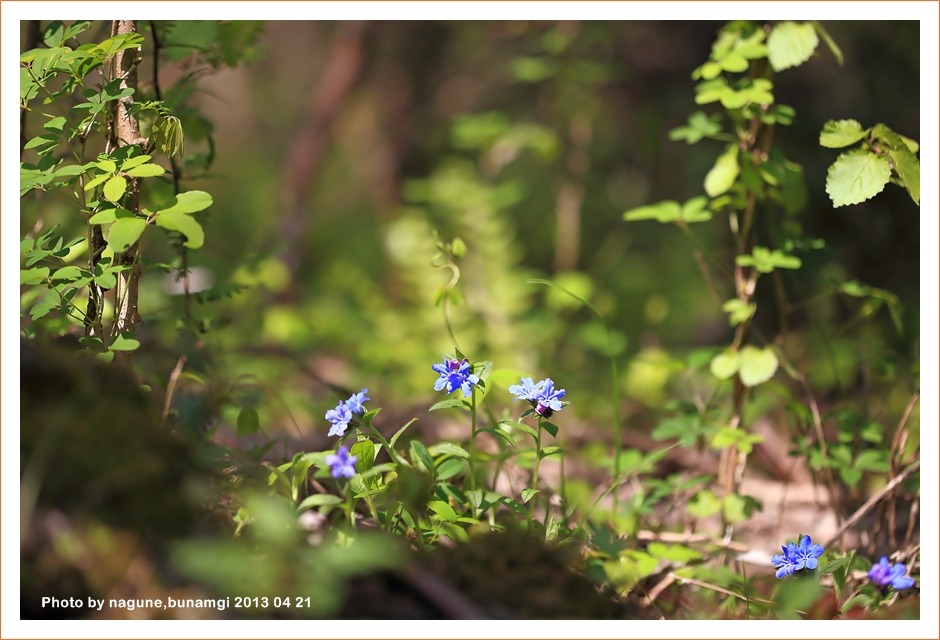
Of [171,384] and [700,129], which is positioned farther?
[700,129]

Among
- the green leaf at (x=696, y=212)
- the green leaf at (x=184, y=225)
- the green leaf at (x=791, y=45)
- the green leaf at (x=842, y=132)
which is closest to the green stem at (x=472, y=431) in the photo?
the green leaf at (x=184, y=225)

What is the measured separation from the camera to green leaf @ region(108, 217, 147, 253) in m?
1.56

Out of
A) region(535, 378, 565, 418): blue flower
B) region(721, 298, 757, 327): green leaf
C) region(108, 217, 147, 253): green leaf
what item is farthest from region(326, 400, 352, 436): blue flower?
region(721, 298, 757, 327): green leaf

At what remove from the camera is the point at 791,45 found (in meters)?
2.09

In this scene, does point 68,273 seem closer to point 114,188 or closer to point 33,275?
point 33,275

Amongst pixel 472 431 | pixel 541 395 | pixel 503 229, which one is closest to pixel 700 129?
pixel 541 395

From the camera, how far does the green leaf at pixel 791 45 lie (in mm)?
2074

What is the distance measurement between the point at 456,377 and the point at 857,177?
1.02 metres

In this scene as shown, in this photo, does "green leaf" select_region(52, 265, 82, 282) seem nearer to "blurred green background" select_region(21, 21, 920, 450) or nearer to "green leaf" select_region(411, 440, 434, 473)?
"blurred green background" select_region(21, 21, 920, 450)

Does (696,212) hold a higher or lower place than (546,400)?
higher

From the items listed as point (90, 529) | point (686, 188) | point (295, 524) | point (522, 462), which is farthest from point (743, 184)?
point (686, 188)

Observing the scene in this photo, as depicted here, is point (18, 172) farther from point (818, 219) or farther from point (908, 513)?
point (818, 219)

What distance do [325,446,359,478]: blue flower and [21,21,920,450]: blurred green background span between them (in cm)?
57

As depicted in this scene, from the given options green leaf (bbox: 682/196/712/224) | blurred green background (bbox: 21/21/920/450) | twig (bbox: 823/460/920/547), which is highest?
blurred green background (bbox: 21/21/920/450)
